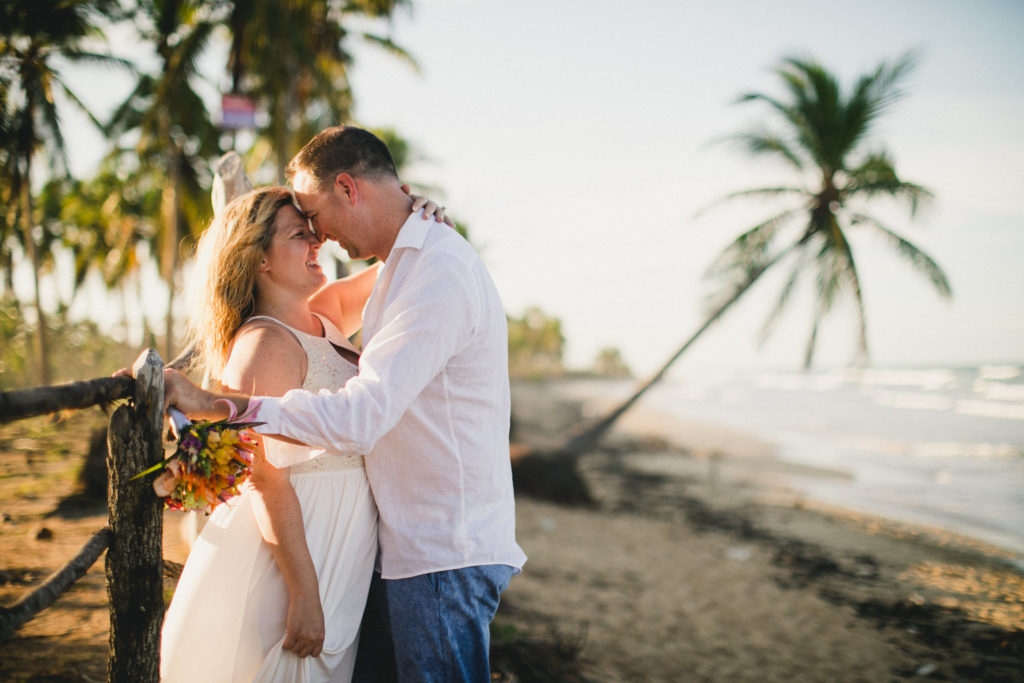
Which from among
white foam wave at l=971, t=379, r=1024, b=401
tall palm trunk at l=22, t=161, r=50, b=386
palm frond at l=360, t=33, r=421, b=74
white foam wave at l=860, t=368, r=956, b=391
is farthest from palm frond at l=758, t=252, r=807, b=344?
white foam wave at l=860, t=368, r=956, b=391

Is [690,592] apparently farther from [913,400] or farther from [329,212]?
[913,400]

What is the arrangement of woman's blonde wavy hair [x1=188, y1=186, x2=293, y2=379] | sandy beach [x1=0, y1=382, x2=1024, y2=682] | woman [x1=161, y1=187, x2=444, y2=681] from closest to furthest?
woman [x1=161, y1=187, x2=444, y2=681]
woman's blonde wavy hair [x1=188, y1=186, x2=293, y2=379]
sandy beach [x1=0, y1=382, x2=1024, y2=682]

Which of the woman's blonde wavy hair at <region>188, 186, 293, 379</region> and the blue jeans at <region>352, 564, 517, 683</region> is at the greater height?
the woman's blonde wavy hair at <region>188, 186, 293, 379</region>

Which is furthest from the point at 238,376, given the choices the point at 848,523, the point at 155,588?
→ the point at 848,523

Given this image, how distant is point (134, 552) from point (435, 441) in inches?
37.1

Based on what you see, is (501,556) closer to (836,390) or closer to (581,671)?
(581,671)

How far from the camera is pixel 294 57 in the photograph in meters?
11.9

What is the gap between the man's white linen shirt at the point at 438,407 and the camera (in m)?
1.75

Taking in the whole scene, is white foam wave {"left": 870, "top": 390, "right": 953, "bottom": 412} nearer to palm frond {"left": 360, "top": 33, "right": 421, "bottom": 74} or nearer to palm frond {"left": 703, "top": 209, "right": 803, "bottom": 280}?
palm frond {"left": 703, "top": 209, "right": 803, "bottom": 280}

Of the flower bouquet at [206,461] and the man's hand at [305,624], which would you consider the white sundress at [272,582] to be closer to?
the man's hand at [305,624]

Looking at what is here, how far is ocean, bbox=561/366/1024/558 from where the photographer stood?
12742mm

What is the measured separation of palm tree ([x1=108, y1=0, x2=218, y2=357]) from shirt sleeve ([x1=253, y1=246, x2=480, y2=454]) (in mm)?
12323

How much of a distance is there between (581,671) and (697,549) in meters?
5.15

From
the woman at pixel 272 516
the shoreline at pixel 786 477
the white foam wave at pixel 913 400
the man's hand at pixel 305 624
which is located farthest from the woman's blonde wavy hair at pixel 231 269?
the white foam wave at pixel 913 400
